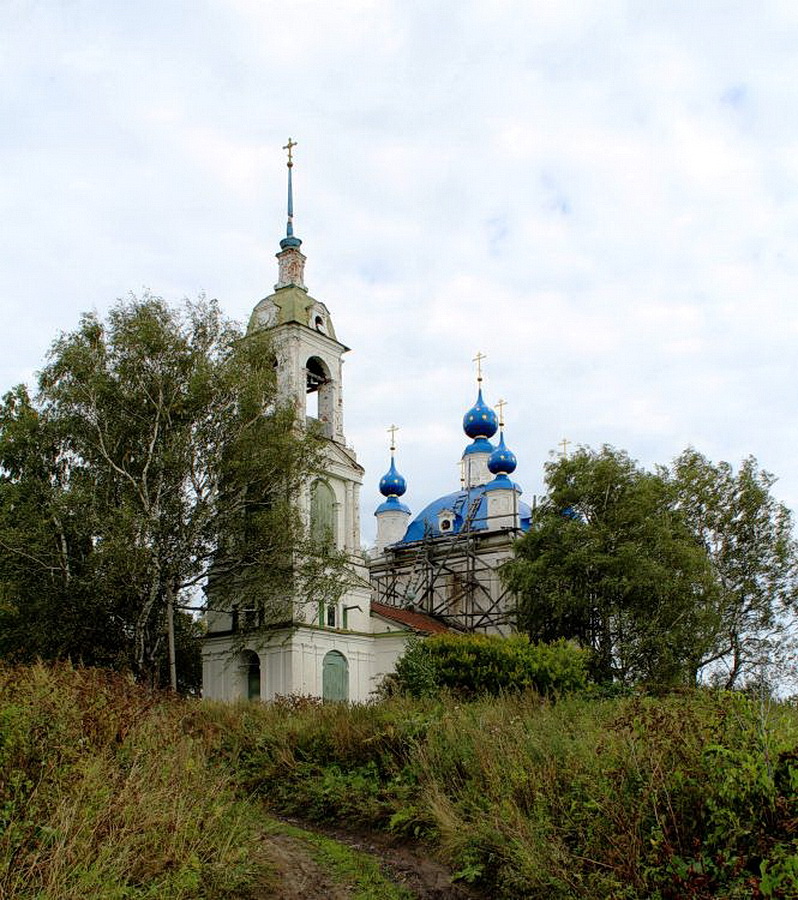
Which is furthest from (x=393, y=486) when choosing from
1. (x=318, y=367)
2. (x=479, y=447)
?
(x=318, y=367)

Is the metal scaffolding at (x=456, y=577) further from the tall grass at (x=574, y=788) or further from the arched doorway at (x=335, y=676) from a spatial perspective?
the tall grass at (x=574, y=788)

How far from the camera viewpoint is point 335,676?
1224 inches

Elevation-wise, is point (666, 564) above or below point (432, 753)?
above

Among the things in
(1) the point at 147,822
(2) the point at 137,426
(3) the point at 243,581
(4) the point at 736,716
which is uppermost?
(2) the point at 137,426

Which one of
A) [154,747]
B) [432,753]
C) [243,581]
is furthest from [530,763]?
[243,581]

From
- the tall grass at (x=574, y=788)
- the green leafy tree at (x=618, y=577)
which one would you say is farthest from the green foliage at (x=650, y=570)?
the tall grass at (x=574, y=788)

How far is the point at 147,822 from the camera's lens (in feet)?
24.8

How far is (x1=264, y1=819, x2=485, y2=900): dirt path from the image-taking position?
8.49 metres

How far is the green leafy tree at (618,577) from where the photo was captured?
2969cm

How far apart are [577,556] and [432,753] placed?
2020 cm

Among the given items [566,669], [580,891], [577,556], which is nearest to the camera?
[580,891]

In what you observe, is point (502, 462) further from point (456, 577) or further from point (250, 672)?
point (250, 672)

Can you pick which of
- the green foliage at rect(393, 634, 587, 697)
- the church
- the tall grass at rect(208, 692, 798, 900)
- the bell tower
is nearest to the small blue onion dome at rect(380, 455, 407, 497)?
the church

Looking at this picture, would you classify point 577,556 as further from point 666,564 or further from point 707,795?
point 707,795
